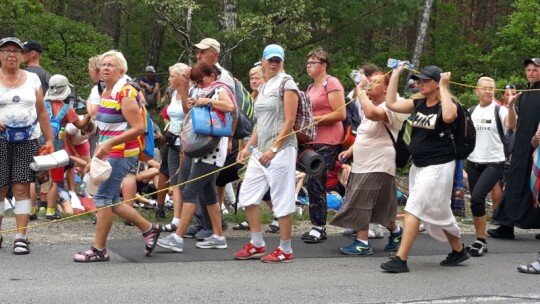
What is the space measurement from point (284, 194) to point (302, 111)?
783 millimetres

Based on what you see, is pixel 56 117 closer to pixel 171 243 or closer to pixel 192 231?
pixel 192 231

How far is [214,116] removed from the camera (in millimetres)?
8062

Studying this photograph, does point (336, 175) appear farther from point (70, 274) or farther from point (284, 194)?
point (70, 274)

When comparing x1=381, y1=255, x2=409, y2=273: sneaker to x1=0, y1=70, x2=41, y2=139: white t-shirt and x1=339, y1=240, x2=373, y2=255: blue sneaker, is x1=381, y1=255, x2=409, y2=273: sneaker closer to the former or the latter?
x1=339, y1=240, x2=373, y2=255: blue sneaker

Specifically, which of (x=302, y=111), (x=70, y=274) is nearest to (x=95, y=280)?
(x=70, y=274)

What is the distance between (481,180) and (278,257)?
300 cm

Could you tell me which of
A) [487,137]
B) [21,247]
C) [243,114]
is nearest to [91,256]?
[21,247]

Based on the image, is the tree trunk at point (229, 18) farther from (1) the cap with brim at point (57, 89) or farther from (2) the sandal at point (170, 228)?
(2) the sandal at point (170, 228)

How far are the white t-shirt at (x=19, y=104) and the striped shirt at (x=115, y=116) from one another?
732mm

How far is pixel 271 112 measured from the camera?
7.95m

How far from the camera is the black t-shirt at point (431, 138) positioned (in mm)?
7695

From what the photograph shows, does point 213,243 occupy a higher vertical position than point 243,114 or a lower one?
lower

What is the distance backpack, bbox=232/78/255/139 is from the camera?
356 inches

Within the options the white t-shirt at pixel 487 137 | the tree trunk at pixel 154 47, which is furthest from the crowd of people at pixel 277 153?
the tree trunk at pixel 154 47
